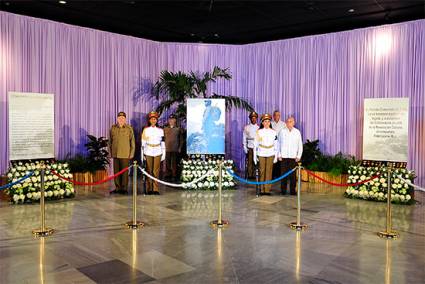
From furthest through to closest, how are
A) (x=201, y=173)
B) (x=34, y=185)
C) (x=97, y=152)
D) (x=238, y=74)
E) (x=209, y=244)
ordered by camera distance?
(x=238, y=74) → (x=97, y=152) → (x=201, y=173) → (x=34, y=185) → (x=209, y=244)

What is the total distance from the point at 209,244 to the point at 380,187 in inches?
175

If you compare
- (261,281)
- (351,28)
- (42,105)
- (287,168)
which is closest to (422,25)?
(351,28)

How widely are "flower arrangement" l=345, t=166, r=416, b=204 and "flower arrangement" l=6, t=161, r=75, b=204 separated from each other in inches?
232

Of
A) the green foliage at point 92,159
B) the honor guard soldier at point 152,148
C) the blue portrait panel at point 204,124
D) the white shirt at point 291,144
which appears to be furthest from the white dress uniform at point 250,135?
the green foliage at point 92,159

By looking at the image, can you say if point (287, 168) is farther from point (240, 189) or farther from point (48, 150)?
point (48, 150)

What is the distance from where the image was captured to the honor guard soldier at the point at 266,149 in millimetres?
8516

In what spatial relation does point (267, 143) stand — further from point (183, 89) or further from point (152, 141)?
point (183, 89)

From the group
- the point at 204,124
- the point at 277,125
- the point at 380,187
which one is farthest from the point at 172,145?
the point at 380,187

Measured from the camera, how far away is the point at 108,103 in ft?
37.7

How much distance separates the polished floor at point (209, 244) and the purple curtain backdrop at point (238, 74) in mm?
3574

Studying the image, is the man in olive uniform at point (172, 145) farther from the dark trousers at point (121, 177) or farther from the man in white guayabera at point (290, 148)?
→ the man in white guayabera at point (290, 148)

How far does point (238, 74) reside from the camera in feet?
42.6

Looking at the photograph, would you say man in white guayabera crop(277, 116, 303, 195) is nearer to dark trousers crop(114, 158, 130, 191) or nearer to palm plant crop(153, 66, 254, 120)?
palm plant crop(153, 66, 254, 120)

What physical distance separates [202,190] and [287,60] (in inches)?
212
